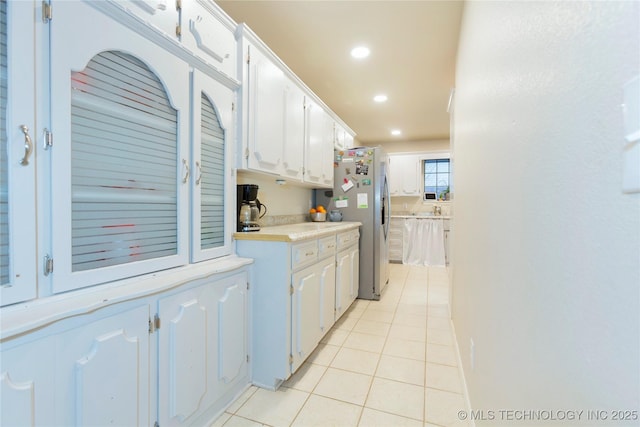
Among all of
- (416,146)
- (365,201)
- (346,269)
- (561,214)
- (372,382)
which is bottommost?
(372,382)

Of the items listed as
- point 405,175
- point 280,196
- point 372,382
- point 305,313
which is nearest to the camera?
point 372,382

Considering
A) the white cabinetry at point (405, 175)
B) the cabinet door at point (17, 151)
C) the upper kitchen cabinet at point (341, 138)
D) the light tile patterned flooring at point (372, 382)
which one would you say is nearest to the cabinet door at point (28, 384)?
the cabinet door at point (17, 151)

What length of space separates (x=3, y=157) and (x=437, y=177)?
20.6 feet

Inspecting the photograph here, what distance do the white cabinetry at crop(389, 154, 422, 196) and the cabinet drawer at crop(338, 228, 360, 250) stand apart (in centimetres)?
296

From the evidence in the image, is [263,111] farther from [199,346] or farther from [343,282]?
[343,282]

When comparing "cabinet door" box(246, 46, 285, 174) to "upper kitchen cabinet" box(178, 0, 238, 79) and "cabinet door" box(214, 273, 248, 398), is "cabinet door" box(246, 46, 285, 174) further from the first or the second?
"cabinet door" box(214, 273, 248, 398)

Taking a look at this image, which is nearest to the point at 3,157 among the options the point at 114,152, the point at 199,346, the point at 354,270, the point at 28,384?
the point at 114,152

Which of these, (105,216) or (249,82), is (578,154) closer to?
(105,216)

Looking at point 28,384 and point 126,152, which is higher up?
point 126,152

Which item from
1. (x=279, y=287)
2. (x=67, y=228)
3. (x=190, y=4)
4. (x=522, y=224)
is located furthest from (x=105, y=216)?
(x=522, y=224)

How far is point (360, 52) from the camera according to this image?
2695 mm

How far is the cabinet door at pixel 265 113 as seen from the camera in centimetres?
193

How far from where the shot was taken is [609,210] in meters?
0.43

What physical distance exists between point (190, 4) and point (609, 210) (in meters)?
1.79
